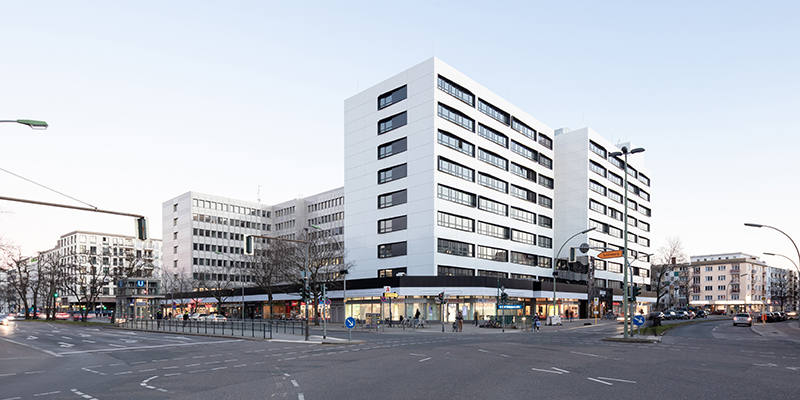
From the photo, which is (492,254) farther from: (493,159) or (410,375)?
(410,375)

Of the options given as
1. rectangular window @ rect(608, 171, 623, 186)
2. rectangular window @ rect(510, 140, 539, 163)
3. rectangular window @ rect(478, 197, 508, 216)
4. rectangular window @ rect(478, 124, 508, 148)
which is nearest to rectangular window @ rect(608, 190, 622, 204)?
rectangular window @ rect(608, 171, 623, 186)

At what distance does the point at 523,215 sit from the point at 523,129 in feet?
43.9

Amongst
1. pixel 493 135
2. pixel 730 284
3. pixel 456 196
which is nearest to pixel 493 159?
pixel 493 135

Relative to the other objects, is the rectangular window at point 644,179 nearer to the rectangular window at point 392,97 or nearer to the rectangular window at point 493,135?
the rectangular window at point 493,135

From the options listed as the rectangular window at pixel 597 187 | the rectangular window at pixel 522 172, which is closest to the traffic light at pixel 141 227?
the rectangular window at pixel 522 172

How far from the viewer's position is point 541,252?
295 feet

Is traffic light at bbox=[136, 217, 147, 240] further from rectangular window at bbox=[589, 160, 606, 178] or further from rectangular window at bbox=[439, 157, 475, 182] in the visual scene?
rectangular window at bbox=[589, 160, 606, 178]

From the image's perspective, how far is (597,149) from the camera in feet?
332

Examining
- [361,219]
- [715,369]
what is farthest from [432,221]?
[715,369]

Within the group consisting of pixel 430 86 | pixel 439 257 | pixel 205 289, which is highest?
pixel 430 86

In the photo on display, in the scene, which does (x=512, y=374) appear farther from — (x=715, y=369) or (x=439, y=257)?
(x=439, y=257)

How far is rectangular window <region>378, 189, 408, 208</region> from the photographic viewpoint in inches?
2795

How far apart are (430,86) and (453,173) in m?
11.2

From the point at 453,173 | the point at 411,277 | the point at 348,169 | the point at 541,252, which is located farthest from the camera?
the point at 541,252
